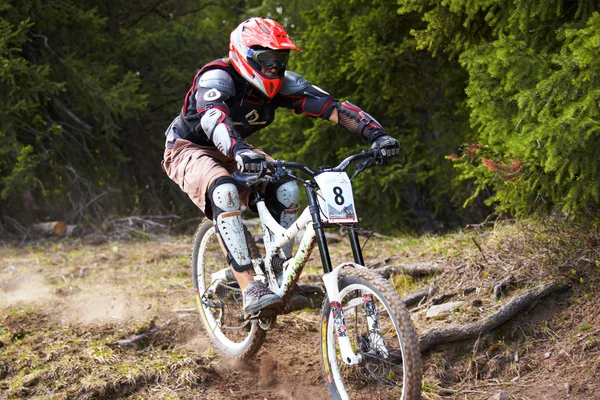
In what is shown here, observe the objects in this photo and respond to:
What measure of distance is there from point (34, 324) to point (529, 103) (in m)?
4.12

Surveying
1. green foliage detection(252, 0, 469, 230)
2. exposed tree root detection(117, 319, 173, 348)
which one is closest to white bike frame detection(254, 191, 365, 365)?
exposed tree root detection(117, 319, 173, 348)

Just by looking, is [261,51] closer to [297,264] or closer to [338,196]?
[338,196]

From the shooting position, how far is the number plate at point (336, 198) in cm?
377

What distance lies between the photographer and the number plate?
148 inches

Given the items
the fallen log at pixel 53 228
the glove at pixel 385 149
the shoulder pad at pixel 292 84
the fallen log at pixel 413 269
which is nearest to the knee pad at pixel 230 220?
the shoulder pad at pixel 292 84

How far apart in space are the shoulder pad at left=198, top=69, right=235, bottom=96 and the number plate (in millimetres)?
1095

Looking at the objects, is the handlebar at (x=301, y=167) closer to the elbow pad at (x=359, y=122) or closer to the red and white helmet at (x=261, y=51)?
the elbow pad at (x=359, y=122)

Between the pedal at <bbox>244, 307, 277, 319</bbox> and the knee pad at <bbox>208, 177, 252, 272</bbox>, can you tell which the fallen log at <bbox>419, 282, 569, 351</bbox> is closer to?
the pedal at <bbox>244, 307, 277, 319</bbox>

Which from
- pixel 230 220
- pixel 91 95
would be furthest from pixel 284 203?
pixel 91 95

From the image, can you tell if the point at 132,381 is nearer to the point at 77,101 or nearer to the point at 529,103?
the point at 529,103

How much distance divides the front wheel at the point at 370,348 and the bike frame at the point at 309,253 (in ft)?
0.22

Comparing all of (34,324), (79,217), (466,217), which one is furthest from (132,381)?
(79,217)

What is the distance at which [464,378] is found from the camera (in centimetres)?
421

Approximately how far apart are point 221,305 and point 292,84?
5.81 ft
